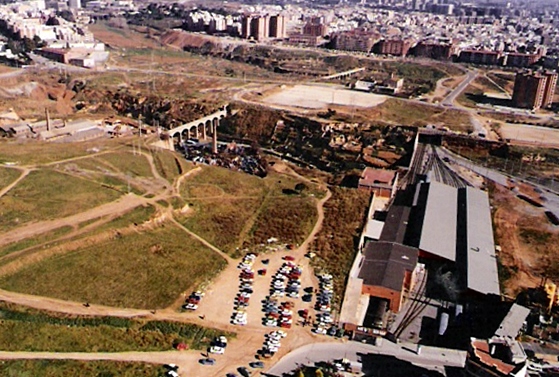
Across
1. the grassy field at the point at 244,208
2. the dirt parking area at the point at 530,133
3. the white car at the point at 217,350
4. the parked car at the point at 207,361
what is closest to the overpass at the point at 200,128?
the grassy field at the point at 244,208

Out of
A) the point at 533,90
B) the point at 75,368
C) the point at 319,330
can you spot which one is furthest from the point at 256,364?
the point at 533,90

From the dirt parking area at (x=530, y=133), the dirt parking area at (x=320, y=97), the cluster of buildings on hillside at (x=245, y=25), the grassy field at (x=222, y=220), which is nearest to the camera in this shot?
the grassy field at (x=222, y=220)

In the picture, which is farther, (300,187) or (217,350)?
(300,187)

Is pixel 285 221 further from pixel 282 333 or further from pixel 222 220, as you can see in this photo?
pixel 282 333

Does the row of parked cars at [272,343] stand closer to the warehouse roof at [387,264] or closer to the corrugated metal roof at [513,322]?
the warehouse roof at [387,264]

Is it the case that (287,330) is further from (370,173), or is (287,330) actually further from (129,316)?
(370,173)

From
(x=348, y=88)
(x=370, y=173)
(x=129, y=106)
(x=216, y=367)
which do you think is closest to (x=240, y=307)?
(x=216, y=367)

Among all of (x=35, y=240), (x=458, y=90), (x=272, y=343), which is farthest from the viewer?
(x=458, y=90)

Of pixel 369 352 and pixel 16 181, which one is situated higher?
pixel 16 181
